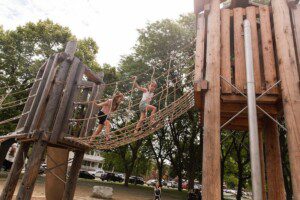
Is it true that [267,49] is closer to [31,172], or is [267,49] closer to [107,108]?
[31,172]

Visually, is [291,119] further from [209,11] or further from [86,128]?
[86,128]

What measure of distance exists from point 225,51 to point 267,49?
57 centimetres

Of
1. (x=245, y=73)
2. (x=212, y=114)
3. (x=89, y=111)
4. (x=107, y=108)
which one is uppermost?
(x=107, y=108)

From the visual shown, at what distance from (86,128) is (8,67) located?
1422 cm

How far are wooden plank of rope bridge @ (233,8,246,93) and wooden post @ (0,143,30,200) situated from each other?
17.3ft

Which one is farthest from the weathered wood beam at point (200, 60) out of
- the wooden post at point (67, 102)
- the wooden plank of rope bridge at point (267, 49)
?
the wooden post at point (67, 102)

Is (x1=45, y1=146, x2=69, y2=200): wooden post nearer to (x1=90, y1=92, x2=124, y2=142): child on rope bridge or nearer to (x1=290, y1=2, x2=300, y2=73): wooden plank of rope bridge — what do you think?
(x1=90, y1=92, x2=124, y2=142): child on rope bridge

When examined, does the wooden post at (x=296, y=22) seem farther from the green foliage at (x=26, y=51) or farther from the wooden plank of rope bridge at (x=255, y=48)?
the green foliage at (x=26, y=51)

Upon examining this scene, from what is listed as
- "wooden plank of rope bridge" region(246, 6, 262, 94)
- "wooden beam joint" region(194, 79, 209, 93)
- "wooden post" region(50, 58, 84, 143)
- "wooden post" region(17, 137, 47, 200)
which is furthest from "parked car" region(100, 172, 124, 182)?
"wooden plank of rope bridge" region(246, 6, 262, 94)

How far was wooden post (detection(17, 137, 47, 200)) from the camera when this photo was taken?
5.36 m

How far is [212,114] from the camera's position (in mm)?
3244

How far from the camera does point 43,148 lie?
585 cm

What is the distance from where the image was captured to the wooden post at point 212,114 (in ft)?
9.29

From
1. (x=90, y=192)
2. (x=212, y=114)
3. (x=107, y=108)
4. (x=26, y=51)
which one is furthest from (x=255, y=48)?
(x=26, y=51)
